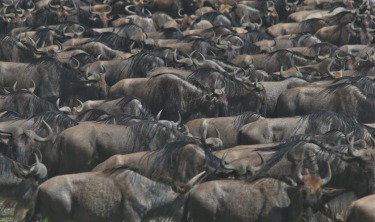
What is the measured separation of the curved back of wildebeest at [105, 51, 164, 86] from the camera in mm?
23438

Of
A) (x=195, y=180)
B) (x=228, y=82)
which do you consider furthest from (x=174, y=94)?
(x=195, y=180)

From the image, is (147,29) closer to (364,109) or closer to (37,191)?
(364,109)

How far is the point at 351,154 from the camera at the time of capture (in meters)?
14.6

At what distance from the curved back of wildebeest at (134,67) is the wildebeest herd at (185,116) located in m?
0.03

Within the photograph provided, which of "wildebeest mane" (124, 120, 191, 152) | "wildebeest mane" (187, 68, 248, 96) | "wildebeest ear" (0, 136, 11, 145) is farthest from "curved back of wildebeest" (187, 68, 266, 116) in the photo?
"wildebeest ear" (0, 136, 11, 145)

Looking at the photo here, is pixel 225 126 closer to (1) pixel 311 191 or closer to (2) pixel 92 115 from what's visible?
(2) pixel 92 115

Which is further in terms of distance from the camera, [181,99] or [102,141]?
[181,99]

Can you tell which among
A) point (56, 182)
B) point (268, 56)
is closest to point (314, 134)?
point (56, 182)

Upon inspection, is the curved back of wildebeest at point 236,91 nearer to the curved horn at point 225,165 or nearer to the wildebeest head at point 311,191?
the curved horn at point 225,165

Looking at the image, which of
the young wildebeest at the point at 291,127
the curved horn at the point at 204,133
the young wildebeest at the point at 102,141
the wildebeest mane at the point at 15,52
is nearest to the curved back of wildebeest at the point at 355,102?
the young wildebeest at the point at 291,127

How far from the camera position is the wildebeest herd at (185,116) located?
13.2m

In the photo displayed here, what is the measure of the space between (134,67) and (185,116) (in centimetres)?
298

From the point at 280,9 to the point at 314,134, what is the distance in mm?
19879

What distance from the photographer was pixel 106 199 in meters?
13.2
